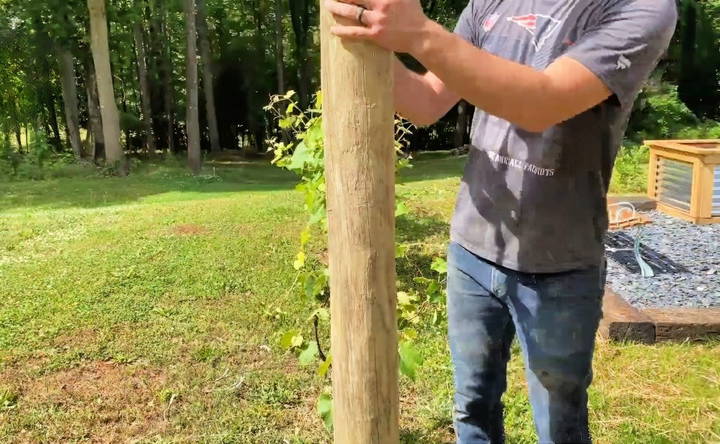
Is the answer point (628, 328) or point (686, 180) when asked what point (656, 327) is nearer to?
point (628, 328)

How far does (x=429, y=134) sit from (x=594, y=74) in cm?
2317

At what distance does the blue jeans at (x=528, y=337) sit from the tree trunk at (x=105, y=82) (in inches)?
548

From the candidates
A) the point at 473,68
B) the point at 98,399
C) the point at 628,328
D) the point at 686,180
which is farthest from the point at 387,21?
the point at 686,180

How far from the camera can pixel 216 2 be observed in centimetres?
2200

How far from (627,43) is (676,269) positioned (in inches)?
187

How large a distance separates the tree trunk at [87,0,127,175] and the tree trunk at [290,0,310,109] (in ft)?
28.2

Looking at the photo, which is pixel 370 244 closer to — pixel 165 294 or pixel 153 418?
pixel 153 418

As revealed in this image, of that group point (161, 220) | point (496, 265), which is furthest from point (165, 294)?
point (496, 265)

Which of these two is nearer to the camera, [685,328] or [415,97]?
[415,97]

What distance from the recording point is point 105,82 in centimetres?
1459

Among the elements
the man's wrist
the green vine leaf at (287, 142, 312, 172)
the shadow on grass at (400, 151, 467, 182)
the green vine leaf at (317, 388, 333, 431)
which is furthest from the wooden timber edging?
the shadow on grass at (400, 151, 467, 182)

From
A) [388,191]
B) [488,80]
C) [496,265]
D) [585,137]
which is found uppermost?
[488,80]

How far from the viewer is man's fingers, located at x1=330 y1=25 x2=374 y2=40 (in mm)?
1269

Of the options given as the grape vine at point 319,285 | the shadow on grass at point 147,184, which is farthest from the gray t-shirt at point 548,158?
the shadow on grass at point 147,184
